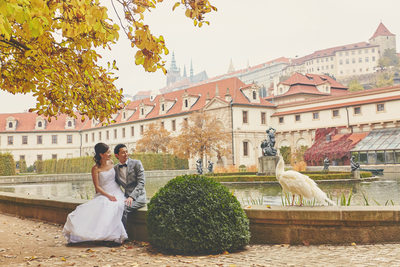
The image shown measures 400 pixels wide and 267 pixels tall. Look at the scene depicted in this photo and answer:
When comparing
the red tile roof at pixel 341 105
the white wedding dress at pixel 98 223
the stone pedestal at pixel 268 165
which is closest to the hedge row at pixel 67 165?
the red tile roof at pixel 341 105

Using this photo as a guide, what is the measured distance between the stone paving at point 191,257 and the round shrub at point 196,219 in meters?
0.14

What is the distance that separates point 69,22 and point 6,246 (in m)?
4.22

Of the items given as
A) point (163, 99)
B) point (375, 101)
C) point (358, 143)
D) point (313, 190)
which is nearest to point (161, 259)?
point (313, 190)

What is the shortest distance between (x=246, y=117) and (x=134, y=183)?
4334 centimetres

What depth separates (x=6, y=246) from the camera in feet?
22.4

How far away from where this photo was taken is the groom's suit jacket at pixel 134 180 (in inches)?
265

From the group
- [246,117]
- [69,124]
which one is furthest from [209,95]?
[69,124]

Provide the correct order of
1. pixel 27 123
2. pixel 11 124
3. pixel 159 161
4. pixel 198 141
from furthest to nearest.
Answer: pixel 27 123, pixel 11 124, pixel 159 161, pixel 198 141

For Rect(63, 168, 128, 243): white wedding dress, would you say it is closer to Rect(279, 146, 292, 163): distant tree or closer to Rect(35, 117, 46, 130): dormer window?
Rect(279, 146, 292, 163): distant tree

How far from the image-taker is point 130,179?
6.82 m

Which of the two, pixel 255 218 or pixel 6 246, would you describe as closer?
pixel 255 218

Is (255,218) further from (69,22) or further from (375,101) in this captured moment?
(375,101)

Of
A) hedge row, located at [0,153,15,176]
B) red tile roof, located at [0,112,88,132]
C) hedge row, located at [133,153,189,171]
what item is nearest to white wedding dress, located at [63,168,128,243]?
hedge row, located at [0,153,15,176]

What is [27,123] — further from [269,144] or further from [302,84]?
[269,144]
